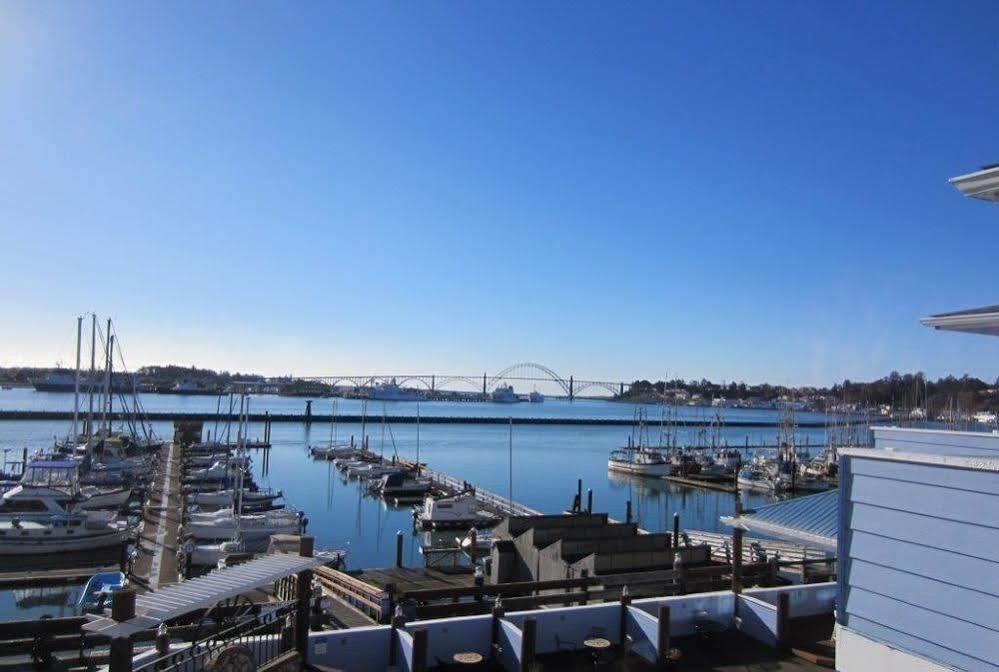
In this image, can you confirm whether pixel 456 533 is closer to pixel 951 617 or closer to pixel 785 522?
pixel 785 522

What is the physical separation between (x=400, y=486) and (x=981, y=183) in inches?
1665

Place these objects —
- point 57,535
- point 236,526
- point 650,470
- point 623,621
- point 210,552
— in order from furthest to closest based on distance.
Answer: point 650,470 → point 236,526 → point 57,535 → point 210,552 → point 623,621

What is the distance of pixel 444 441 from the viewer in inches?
3890

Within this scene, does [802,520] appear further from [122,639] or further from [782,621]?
[122,639]

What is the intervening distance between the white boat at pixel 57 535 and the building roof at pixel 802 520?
24.8 m

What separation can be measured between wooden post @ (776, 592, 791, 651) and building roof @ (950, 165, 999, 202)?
251 inches

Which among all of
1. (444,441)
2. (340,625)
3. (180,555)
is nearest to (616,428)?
(444,441)

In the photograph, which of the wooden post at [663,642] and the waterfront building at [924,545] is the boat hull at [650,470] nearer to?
the wooden post at [663,642]

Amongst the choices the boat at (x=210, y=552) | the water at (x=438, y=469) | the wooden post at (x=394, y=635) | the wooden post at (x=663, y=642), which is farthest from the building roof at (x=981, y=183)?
the water at (x=438, y=469)

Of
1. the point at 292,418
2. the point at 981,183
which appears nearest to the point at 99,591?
the point at 981,183

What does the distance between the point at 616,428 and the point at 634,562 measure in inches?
5194

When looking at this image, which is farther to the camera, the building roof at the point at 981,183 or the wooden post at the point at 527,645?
the wooden post at the point at 527,645

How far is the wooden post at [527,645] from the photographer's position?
8508 mm

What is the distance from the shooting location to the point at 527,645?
27.9ft
